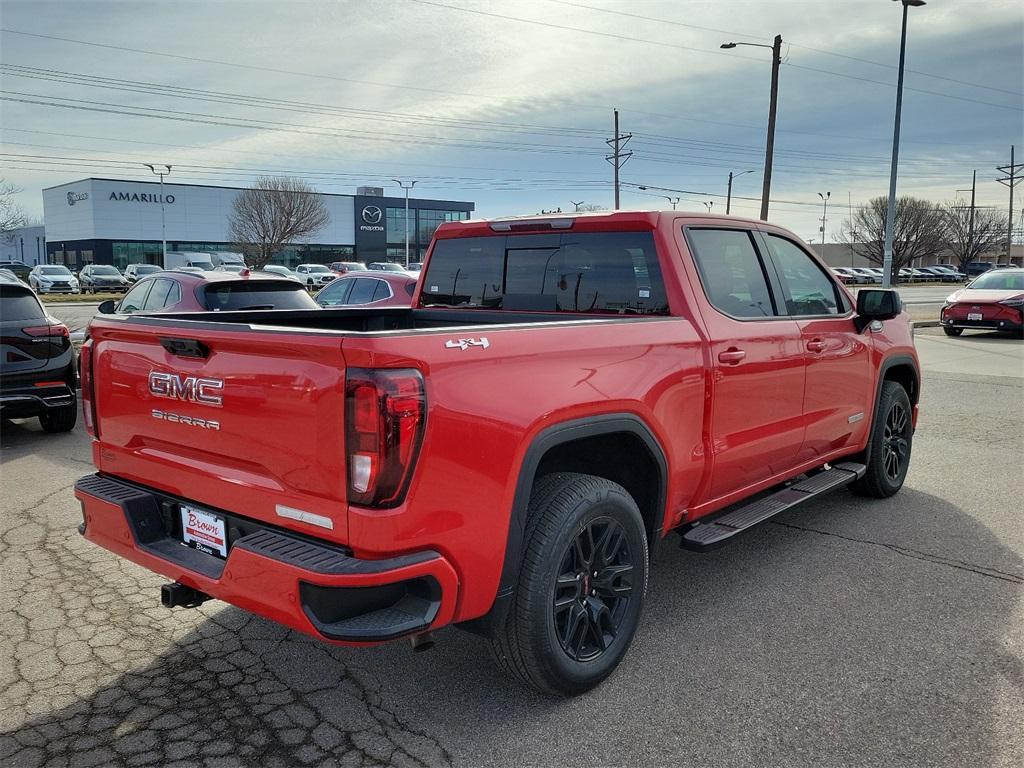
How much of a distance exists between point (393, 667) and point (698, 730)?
1.25 meters

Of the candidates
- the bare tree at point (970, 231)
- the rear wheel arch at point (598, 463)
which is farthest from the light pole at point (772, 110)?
the bare tree at point (970, 231)

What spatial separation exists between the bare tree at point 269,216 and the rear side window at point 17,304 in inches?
2283

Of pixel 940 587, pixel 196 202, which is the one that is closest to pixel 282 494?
pixel 940 587

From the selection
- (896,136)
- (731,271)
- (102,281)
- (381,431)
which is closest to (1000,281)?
(896,136)

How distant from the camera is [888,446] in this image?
572 cm

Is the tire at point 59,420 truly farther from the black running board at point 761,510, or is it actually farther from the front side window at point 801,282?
the front side window at point 801,282

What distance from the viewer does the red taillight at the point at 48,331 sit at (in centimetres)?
749

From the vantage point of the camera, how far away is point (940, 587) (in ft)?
13.8

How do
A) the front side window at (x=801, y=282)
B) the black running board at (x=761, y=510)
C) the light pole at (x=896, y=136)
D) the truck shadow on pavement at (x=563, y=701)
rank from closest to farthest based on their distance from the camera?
the truck shadow on pavement at (x=563, y=701), the black running board at (x=761, y=510), the front side window at (x=801, y=282), the light pole at (x=896, y=136)

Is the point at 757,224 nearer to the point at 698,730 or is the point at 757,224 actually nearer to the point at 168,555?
the point at 698,730

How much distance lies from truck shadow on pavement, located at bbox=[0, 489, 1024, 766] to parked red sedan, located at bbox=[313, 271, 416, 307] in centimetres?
→ 713

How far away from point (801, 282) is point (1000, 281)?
17338 millimetres

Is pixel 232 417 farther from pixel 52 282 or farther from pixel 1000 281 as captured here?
pixel 52 282

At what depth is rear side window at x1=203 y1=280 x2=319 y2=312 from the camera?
29.3 ft
